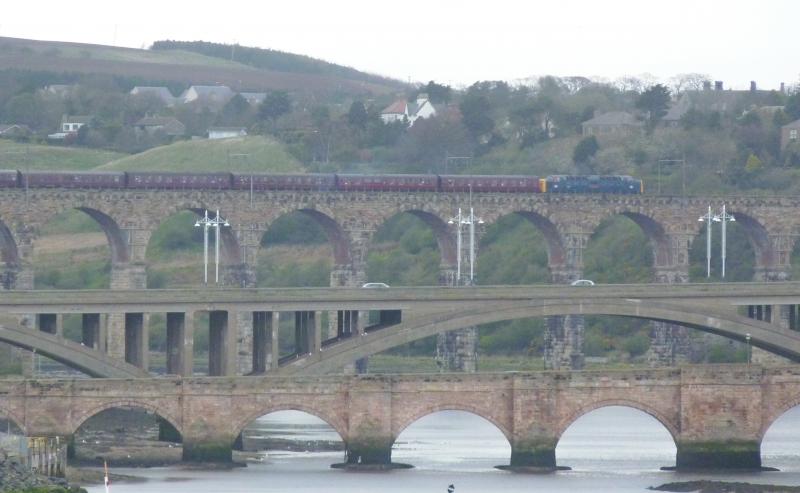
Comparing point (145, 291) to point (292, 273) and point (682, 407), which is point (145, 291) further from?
point (292, 273)

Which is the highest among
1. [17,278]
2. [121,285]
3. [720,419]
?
[17,278]

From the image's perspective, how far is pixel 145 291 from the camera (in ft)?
338

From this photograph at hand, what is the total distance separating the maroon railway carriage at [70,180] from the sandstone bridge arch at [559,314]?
24809 millimetres

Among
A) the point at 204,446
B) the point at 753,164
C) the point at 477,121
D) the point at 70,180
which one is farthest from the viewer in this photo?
the point at 477,121

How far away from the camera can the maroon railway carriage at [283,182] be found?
132 metres

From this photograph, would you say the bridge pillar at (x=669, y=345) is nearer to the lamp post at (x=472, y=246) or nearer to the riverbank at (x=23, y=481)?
the lamp post at (x=472, y=246)

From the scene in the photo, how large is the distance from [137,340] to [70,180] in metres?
24.1

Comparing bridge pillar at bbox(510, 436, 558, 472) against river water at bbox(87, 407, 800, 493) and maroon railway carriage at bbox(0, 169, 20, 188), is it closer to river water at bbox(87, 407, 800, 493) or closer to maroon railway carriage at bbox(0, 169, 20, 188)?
river water at bbox(87, 407, 800, 493)

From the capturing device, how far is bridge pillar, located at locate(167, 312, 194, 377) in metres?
104

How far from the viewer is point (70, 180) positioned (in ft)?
414

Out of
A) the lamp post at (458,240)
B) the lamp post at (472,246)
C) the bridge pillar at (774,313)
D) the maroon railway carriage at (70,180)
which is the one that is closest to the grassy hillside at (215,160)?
the lamp post at (458,240)

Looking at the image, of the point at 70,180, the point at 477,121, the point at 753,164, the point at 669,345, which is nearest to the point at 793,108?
the point at 753,164

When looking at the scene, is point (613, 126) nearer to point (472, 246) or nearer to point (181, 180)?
point (472, 246)

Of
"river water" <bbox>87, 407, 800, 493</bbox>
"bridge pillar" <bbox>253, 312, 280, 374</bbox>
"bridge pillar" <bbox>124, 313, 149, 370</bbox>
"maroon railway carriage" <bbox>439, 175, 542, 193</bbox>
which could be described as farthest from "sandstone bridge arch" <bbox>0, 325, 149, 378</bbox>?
"maroon railway carriage" <bbox>439, 175, 542, 193</bbox>
